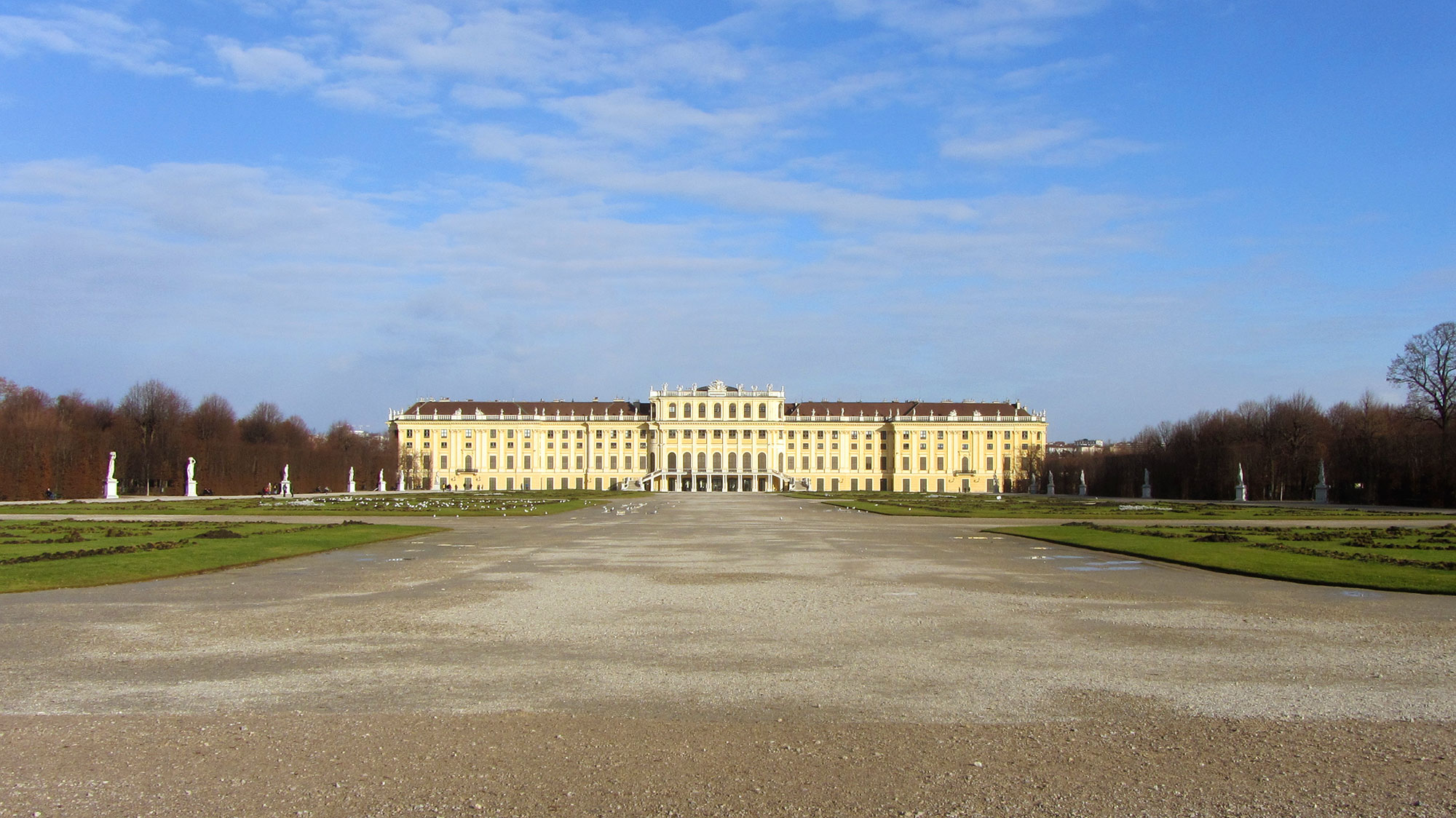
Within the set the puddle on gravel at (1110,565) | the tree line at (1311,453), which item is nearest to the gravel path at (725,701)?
the puddle on gravel at (1110,565)

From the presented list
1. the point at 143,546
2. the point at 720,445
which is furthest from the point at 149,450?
the point at 720,445

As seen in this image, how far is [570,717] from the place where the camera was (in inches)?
301

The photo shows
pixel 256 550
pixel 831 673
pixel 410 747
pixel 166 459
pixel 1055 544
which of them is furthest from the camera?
pixel 166 459

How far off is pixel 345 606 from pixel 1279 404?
296ft

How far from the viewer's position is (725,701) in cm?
818

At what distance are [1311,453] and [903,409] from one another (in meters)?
73.7

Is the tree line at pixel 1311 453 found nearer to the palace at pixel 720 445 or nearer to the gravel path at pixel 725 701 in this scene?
the palace at pixel 720 445

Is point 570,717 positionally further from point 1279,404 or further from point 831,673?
point 1279,404

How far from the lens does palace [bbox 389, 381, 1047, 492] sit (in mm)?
141750

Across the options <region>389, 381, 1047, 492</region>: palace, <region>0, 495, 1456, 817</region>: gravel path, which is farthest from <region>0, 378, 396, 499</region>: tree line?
<region>0, 495, 1456, 817</region>: gravel path

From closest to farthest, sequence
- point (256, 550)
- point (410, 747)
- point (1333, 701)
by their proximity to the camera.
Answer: point (410, 747) < point (1333, 701) < point (256, 550)

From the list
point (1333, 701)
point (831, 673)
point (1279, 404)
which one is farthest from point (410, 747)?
point (1279, 404)

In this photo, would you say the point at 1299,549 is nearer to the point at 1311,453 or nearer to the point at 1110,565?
the point at 1110,565

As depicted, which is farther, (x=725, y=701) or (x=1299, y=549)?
(x=1299, y=549)
